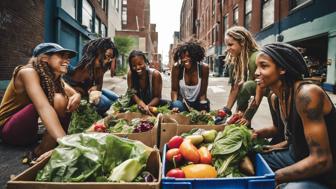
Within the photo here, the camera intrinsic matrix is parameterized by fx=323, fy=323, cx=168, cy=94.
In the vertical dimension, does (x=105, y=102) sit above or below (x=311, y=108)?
below

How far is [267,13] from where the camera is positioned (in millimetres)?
22562

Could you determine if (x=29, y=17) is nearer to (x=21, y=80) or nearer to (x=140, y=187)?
(x=21, y=80)

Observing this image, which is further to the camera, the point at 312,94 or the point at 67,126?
the point at 67,126

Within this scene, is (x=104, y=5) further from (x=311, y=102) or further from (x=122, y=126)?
(x=311, y=102)

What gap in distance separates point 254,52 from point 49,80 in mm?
2861

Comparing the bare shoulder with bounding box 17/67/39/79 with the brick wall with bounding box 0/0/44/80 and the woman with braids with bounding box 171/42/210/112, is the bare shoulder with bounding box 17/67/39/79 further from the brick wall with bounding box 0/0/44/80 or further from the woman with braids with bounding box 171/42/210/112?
the brick wall with bounding box 0/0/44/80

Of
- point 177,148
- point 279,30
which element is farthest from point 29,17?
point 279,30

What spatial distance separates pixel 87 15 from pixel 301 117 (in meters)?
24.5

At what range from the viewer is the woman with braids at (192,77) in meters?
5.58

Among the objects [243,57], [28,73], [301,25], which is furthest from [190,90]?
[301,25]

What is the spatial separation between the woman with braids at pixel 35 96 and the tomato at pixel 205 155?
161 cm

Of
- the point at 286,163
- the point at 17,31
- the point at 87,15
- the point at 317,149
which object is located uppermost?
the point at 87,15

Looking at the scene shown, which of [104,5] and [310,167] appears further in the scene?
[104,5]

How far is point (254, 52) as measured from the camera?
4.73m
